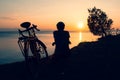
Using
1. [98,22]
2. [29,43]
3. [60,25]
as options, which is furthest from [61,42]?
[98,22]

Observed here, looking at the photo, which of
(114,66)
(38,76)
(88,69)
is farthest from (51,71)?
(114,66)

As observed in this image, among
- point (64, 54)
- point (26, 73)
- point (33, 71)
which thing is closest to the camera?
point (64, 54)

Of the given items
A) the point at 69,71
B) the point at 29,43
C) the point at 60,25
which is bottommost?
the point at 69,71

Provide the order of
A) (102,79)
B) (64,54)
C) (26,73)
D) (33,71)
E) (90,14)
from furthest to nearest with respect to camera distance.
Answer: (90,14)
(26,73)
(33,71)
(64,54)
(102,79)

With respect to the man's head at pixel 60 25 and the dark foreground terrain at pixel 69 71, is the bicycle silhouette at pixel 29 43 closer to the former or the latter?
the dark foreground terrain at pixel 69 71

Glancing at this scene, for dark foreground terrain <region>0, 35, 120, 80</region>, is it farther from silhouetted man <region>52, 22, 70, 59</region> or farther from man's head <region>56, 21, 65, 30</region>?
man's head <region>56, 21, 65, 30</region>

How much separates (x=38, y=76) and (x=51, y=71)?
926 millimetres

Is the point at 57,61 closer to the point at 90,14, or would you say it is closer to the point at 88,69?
the point at 88,69

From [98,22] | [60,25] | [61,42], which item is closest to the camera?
[60,25]

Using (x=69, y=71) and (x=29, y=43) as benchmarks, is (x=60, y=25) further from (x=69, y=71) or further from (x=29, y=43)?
(x=69, y=71)

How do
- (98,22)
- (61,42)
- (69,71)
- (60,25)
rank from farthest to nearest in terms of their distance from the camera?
(98,22), (69,71), (61,42), (60,25)

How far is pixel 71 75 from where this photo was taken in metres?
11.8

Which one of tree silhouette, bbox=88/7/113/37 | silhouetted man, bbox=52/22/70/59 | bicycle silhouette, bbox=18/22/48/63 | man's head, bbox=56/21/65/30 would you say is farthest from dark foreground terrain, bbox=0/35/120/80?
Answer: tree silhouette, bbox=88/7/113/37

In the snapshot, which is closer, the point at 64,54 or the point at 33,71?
the point at 64,54
